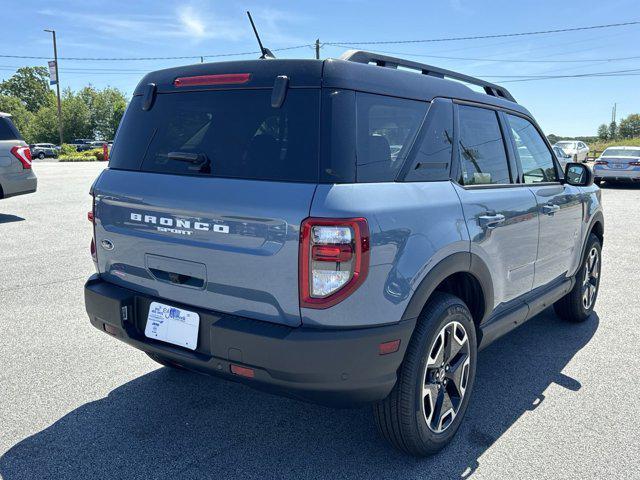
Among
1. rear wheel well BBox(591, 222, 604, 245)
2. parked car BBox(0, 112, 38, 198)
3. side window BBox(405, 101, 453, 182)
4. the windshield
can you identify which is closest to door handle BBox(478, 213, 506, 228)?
side window BBox(405, 101, 453, 182)

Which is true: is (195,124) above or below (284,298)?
above

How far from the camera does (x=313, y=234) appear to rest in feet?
7.15

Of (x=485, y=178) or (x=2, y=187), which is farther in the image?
(x=2, y=187)

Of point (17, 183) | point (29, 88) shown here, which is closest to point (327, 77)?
point (17, 183)

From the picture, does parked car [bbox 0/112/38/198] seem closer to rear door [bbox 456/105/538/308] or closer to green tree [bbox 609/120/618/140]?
rear door [bbox 456/105/538/308]

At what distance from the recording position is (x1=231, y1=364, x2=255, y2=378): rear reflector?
2330mm

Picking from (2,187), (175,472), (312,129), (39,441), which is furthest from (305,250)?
(2,187)

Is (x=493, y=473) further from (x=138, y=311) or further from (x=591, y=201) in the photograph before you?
(x=591, y=201)

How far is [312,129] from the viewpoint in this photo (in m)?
2.32

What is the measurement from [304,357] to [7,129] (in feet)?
33.6

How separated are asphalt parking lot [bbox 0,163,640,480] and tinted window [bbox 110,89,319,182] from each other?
4.57 ft

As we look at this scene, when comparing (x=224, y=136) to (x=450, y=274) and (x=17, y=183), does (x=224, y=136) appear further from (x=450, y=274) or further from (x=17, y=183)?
(x=17, y=183)

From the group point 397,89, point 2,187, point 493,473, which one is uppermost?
point 397,89

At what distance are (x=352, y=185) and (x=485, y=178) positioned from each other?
1.24 meters
